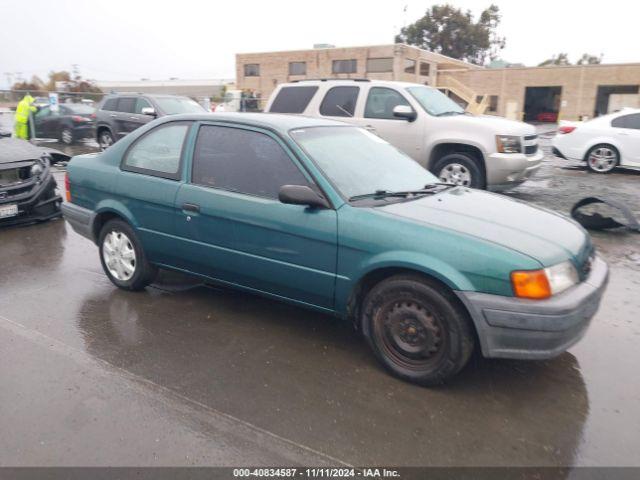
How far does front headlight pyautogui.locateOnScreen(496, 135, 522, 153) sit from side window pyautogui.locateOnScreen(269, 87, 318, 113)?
10.6ft

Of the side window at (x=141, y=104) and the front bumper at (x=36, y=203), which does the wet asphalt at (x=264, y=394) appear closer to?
the front bumper at (x=36, y=203)

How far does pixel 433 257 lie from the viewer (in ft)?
10.3

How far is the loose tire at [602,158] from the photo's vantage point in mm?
11680

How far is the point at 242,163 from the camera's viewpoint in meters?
4.04

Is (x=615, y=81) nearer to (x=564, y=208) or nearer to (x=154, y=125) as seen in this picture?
(x=564, y=208)

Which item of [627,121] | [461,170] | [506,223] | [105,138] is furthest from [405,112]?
[105,138]

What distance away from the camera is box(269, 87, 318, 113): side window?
9.15m

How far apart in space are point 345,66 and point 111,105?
3677 centimetres

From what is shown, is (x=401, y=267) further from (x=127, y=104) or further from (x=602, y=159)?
(x=127, y=104)

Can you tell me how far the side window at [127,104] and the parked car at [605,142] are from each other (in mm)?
10986

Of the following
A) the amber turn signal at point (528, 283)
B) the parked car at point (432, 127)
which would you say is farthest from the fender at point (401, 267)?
the parked car at point (432, 127)

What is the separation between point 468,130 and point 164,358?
6.20 m

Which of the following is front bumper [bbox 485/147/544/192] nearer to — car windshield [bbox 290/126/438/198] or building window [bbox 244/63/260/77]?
car windshield [bbox 290/126/438/198]

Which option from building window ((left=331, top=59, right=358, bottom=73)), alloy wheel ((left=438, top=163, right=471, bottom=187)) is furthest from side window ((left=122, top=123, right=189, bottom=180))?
building window ((left=331, top=59, right=358, bottom=73))
